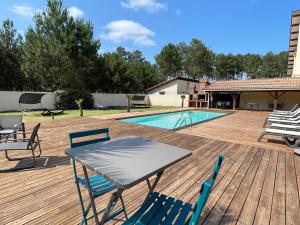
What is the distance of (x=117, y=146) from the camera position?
2.13m

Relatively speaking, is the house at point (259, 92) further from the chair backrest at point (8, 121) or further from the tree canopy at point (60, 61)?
the chair backrest at point (8, 121)

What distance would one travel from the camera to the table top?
142 cm

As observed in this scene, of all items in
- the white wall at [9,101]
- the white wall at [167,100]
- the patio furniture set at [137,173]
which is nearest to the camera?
the patio furniture set at [137,173]

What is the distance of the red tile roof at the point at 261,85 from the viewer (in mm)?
15266

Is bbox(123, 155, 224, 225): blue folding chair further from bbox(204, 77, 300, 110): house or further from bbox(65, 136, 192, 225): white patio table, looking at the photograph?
bbox(204, 77, 300, 110): house

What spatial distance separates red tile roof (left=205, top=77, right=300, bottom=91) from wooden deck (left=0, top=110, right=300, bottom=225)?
531 inches

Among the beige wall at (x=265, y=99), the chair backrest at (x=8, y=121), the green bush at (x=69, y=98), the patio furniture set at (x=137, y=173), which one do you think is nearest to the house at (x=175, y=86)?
the beige wall at (x=265, y=99)

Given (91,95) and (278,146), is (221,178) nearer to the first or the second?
(278,146)

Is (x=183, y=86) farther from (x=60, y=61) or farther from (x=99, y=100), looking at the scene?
(x=60, y=61)

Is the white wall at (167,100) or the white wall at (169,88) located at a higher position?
the white wall at (169,88)

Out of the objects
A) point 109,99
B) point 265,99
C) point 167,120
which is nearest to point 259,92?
point 265,99

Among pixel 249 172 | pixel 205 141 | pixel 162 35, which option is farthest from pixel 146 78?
pixel 249 172

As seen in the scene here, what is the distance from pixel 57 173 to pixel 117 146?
1909 mm

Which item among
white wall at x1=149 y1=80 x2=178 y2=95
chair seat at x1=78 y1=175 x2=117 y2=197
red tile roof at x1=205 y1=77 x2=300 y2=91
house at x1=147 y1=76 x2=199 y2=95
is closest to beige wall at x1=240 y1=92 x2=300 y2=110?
red tile roof at x1=205 y1=77 x2=300 y2=91
